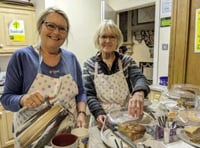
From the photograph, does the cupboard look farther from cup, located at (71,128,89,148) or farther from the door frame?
cup, located at (71,128,89,148)

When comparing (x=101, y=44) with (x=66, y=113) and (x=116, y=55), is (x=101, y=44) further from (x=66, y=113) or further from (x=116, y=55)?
(x=66, y=113)

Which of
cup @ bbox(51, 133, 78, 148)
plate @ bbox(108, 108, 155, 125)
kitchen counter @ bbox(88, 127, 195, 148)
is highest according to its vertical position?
cup @ bbox(51, 133, 78, 148)

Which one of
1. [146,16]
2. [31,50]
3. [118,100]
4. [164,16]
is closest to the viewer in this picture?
[31,50]

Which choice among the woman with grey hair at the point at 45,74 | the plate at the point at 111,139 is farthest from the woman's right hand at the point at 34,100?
the plate at the point at 111,139

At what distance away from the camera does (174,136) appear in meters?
0.74

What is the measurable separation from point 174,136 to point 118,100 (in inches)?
17.5

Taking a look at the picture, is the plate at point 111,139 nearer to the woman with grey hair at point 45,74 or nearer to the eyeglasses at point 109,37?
the woman with grey hair at point 45,74

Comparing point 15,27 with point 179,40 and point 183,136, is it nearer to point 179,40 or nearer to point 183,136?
point 179,40

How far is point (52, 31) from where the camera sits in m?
0.94

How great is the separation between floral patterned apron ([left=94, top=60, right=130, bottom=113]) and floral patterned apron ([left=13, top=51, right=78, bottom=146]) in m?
0.18

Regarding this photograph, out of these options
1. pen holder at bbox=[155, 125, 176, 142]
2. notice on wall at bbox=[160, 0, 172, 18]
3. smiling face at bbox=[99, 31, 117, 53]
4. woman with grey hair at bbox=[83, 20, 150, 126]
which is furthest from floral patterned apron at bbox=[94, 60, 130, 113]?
notice on wall at bbox=[160, 0, 172, 18]

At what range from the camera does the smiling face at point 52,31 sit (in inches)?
37.0

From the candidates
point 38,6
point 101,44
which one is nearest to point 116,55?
point 101,44

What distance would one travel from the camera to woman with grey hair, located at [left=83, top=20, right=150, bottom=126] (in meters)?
1.14
